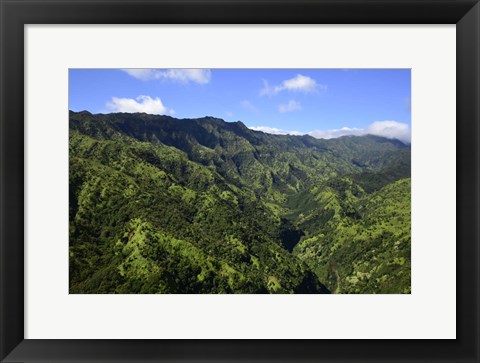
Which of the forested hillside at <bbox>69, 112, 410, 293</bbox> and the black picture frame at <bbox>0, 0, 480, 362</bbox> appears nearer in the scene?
the black picture frame at <bbox>0, 0, 480, 362</bbox>

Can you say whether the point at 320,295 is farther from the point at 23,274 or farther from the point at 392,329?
the point at 23,274
